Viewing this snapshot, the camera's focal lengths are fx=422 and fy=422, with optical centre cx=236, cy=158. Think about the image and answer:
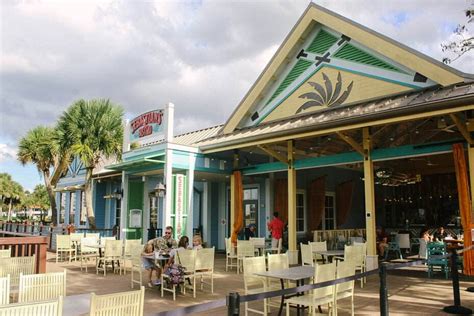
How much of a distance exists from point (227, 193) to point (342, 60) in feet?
26.0

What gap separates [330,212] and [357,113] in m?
8.68

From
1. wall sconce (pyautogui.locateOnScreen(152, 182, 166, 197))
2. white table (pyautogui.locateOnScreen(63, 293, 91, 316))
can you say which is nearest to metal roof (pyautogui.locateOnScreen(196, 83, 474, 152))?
wall sconce (pyautogui.locateOnScreen(152, 182, 166, 197))

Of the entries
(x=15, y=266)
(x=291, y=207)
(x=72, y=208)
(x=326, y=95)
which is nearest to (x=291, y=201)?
(x=291, y=207)

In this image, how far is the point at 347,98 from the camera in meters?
10.9

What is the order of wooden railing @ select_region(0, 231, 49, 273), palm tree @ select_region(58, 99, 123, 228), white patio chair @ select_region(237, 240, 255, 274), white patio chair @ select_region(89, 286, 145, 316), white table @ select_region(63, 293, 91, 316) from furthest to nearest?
palm tree @ select_region(58, 99, 123, 228) < white patio chair @ select_region(237, 240, 255, 274) < wooden railing @ select_region(0, 231, 49, 273) < white table @ select_region(63, 293, 91, 316) < white patio chair @ select_region(89, 286, 145, 316)

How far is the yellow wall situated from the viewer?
10281 mm

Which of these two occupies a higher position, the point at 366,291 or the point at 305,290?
the point at 305,290

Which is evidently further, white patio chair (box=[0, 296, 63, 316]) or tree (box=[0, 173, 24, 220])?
tree (box=[0, 173, 24, 220])

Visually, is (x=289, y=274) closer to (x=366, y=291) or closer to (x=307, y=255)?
(x=366, y=291)

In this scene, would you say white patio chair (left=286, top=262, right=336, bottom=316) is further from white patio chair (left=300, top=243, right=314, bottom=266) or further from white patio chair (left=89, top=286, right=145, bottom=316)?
white patio chair (left=300, top=243, right=314, bottom=266)

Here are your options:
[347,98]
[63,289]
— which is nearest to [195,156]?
[347,98]

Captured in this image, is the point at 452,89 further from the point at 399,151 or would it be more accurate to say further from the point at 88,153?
the point at 88,153

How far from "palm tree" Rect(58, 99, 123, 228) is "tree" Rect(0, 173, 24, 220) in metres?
31.1

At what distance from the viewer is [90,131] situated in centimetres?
1791
